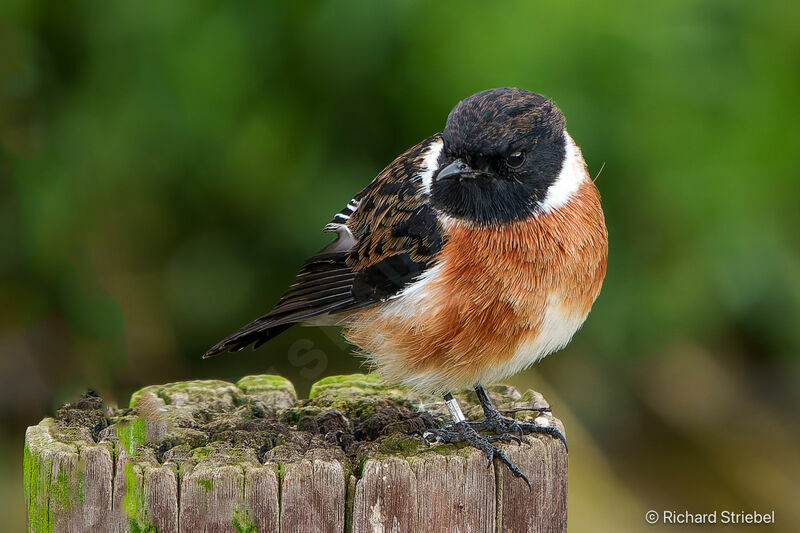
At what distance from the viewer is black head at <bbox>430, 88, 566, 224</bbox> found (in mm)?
4414

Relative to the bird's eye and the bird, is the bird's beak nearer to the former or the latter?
the bird

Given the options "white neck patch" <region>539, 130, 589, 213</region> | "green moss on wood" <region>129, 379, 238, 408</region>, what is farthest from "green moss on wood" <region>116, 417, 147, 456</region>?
"white neck patch" <region>539, 130, 589, 213</region>

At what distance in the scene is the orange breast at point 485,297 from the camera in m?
4.61

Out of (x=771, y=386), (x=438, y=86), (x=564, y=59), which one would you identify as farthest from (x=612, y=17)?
(x=771, y=386)

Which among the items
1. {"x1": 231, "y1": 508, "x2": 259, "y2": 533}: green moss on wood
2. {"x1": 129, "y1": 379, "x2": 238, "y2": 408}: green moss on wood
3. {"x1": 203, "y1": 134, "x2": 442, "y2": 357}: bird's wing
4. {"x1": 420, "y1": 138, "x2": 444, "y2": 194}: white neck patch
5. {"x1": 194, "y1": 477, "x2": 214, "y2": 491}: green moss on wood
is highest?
{"x1": 420, "y1": 138, "x2": 444, "y2": 194}: white neck patch

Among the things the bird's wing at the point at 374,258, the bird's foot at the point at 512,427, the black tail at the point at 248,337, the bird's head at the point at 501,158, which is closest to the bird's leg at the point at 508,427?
the bird's foot at the point at 512,427

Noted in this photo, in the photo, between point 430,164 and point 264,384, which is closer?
point 430,164

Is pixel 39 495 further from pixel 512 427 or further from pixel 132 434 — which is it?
pixel 512 427

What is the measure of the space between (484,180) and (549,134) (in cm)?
41

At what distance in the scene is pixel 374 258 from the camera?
16.3 ft

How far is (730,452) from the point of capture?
732 centimetres

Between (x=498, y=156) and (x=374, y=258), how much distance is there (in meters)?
0.87

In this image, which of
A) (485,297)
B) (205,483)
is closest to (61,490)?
(205,483)

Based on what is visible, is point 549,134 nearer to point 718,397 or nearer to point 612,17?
point 612,17
